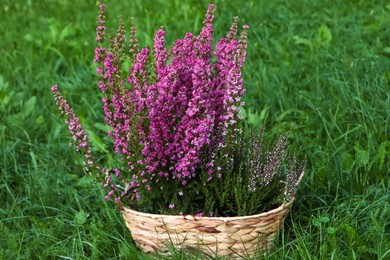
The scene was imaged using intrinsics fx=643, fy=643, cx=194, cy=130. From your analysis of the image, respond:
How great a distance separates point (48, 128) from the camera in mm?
4082

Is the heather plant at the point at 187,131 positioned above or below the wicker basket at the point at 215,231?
above

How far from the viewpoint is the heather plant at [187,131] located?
242 cm

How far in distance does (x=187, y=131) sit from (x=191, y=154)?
0.09m

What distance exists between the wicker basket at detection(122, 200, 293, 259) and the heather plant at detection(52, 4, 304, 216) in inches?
2.7

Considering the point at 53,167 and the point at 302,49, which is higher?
the point at 302,49

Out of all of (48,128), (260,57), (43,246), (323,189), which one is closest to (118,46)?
(43,246)

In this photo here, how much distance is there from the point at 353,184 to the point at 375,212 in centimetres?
33

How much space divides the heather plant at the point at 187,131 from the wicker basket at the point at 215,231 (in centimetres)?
7

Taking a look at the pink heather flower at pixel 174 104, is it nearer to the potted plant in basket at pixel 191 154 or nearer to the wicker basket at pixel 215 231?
the potted plant in basket at pixel 191 154

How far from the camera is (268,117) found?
374 centimetres

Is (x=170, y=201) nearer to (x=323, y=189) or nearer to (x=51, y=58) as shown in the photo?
(x=323, y=189)

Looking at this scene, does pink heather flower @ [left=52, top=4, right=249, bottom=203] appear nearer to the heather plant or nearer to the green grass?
the heather plant

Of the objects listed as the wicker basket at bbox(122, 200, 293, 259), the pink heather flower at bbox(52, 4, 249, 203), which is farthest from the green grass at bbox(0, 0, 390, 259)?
the pink heather flower at bbox(52, 4, 249, 203)

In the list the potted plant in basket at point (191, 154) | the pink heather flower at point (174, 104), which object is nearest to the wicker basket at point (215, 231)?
the potted plant in basket at point (191, 154)
